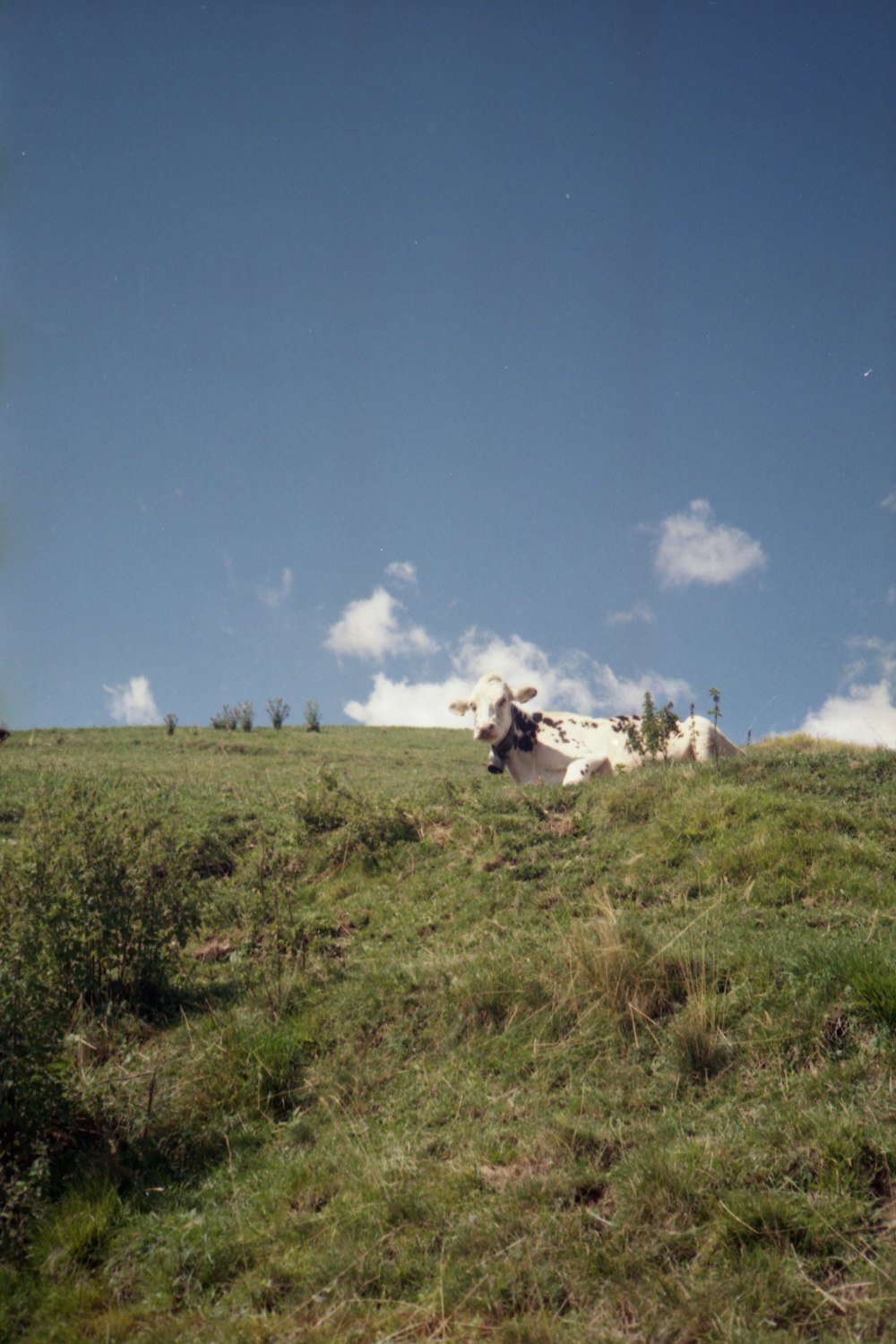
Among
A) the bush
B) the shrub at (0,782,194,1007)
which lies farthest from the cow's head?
the shrub at (0,782,194,1007)

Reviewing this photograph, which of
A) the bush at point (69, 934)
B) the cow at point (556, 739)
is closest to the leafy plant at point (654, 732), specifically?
the cow at point (556, 739)

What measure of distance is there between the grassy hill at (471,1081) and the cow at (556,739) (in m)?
3.45

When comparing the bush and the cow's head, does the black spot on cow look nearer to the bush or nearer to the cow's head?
the cow's head

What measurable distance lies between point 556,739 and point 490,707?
1.33 m

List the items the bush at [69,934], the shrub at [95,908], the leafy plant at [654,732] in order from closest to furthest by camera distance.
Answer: the bush at [69,934], the shrub at [95,908], the leafy plant at [654,732]

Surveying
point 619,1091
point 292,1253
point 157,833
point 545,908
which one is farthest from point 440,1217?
point 157,833

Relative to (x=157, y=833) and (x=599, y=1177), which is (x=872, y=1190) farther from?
(x=157, y=833)

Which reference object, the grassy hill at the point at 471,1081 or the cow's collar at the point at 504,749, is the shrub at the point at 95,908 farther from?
the cow's collar at the point at 504,749

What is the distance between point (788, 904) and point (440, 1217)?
14.7 feet

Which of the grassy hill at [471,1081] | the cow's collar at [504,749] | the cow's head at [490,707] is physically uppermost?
the cow's head at [490,707]

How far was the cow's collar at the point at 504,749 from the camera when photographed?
15.0 metres

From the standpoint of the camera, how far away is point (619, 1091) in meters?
5.30

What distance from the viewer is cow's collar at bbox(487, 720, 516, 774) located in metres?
15.0

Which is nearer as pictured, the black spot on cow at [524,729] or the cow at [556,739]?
the cow at [556,739]
